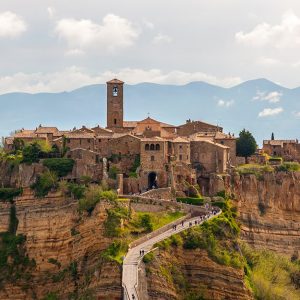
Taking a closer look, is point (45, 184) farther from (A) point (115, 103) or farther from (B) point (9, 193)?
(A) point (115, 103)

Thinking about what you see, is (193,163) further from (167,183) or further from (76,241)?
(76,241)

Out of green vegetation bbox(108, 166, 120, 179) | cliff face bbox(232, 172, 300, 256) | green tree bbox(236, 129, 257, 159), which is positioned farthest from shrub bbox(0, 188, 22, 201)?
green tree bbox(236, 129, 257, 159)

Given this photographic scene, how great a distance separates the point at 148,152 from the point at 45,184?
10.8m

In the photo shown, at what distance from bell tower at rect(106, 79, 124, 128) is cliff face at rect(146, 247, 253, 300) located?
26.8m

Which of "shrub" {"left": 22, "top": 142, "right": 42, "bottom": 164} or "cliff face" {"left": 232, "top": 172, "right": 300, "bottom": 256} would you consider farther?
"cliff face" {"left": 232, "top": 172, "right": 300, "bottom": 256}

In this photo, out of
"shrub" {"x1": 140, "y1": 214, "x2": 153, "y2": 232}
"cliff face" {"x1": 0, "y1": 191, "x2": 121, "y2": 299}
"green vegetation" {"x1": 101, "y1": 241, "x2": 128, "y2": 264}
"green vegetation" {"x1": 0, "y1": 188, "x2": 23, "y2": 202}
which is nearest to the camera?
"green vegetation" {"x1": 101, "y1": 241, "x2": 128, "y2": 264}

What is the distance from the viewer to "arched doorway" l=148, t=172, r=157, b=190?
81312 mm

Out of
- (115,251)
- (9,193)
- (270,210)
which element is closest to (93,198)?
(115,251)

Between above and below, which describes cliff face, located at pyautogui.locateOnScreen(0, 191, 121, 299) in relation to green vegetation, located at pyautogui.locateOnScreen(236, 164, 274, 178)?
below

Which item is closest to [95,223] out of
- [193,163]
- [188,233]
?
[188,233]

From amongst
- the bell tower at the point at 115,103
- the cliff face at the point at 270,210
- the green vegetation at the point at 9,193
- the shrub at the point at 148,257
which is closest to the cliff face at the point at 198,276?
the shrub at the point at 148,257

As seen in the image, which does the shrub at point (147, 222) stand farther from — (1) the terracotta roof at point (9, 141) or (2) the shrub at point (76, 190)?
(1) the terracotta roof at point (9, 141)

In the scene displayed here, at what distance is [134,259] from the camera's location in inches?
2653

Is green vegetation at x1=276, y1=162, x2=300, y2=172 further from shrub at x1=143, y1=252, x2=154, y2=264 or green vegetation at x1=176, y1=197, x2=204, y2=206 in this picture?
shrub at x1=143, y1=252, x2=154, y2=264
